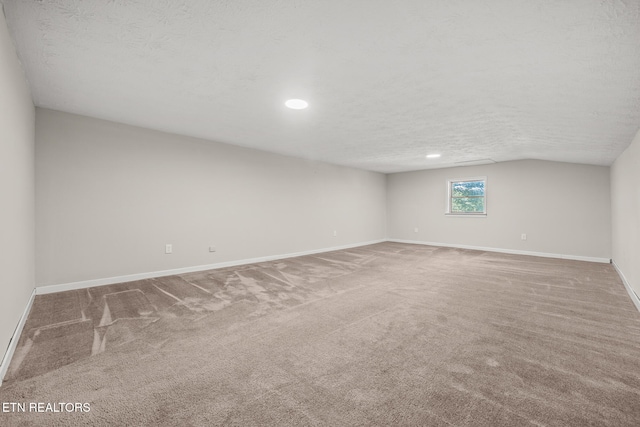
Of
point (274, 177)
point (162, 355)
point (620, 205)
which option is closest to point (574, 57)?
point (162, 355)

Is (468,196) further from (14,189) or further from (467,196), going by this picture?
(14,189)

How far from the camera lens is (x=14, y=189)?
2.13 metres

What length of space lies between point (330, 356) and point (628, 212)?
174 inches

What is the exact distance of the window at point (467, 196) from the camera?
688 cm

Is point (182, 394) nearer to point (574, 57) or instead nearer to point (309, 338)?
point (309, 338)

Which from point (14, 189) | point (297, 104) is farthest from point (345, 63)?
point (14, 189)

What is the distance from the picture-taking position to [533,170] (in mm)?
6082

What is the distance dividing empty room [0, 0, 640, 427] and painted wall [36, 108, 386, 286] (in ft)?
0.09

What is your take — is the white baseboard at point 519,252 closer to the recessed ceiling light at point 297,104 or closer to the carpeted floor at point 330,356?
the carpeted floor at point 330,356

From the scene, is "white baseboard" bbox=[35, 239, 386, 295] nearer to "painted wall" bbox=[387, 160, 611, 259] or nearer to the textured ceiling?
the textured ceiling

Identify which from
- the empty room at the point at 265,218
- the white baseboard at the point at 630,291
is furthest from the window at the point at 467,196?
the white baseboard at the point at 630,291

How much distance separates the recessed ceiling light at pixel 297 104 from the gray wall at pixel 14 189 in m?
1.96

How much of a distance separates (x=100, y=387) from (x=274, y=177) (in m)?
4.37

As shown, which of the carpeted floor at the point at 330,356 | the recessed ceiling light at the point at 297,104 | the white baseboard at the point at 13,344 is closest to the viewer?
the carpeted floor at the point at 330,356
